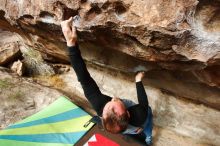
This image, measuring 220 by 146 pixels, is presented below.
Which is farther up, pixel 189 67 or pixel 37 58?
pixel 189 67

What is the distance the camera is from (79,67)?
2.73 meters

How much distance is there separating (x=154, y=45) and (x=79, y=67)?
0.62 m

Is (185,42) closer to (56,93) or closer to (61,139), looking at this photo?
(61,139)

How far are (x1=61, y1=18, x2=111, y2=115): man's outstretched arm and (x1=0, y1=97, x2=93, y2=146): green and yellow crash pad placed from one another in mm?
707

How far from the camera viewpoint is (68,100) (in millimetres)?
3873

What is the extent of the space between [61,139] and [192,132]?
4.24 ft

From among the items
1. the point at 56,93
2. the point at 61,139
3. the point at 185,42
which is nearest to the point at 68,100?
the point at 56,93

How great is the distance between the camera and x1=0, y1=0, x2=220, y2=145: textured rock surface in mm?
2369

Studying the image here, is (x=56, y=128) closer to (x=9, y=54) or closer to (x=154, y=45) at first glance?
(x=154, y=45)

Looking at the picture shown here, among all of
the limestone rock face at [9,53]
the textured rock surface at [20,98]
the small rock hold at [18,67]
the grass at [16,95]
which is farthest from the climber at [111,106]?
the limestone rock face at [9,53]

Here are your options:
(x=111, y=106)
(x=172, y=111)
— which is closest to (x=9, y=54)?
(x=172, y=111)

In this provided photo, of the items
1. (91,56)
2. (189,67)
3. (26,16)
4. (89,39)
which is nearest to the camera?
(189,67)

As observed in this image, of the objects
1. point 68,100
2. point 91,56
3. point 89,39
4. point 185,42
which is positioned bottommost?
point 68,100

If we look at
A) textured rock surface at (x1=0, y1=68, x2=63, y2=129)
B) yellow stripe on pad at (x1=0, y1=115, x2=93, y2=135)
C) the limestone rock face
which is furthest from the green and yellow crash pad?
the limestone rock face
